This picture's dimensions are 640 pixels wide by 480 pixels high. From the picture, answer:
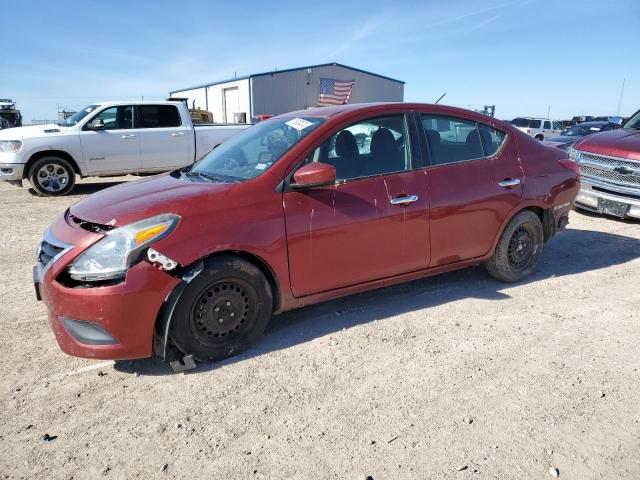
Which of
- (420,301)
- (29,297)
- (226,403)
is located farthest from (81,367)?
(420,301)

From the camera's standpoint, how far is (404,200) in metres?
3.69

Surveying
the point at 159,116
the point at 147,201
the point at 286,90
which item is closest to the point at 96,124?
the point at 159,116

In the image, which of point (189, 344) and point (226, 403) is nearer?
point (226, 403)

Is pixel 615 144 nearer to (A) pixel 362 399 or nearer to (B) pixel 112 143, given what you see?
(A) pixel 362 399

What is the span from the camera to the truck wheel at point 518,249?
4.41m

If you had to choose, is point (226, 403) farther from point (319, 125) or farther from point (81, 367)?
point (319, 125)

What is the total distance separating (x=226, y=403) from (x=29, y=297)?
2603 millimetres

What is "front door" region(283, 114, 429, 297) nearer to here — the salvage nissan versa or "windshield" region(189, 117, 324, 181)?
the salvage nissan versa

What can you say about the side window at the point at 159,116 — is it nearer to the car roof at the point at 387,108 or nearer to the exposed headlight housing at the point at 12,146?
the exposed headlight housing at the point at 12,146

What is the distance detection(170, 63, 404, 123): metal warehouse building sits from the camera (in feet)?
103

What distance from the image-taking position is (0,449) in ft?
7.86

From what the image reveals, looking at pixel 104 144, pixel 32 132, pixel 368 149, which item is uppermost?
pixel 368 149

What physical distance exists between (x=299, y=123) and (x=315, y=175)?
2.58ft

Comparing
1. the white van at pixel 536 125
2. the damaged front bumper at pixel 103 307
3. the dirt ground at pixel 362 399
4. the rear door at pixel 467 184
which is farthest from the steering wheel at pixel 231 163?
the white van at pixel 536 125
